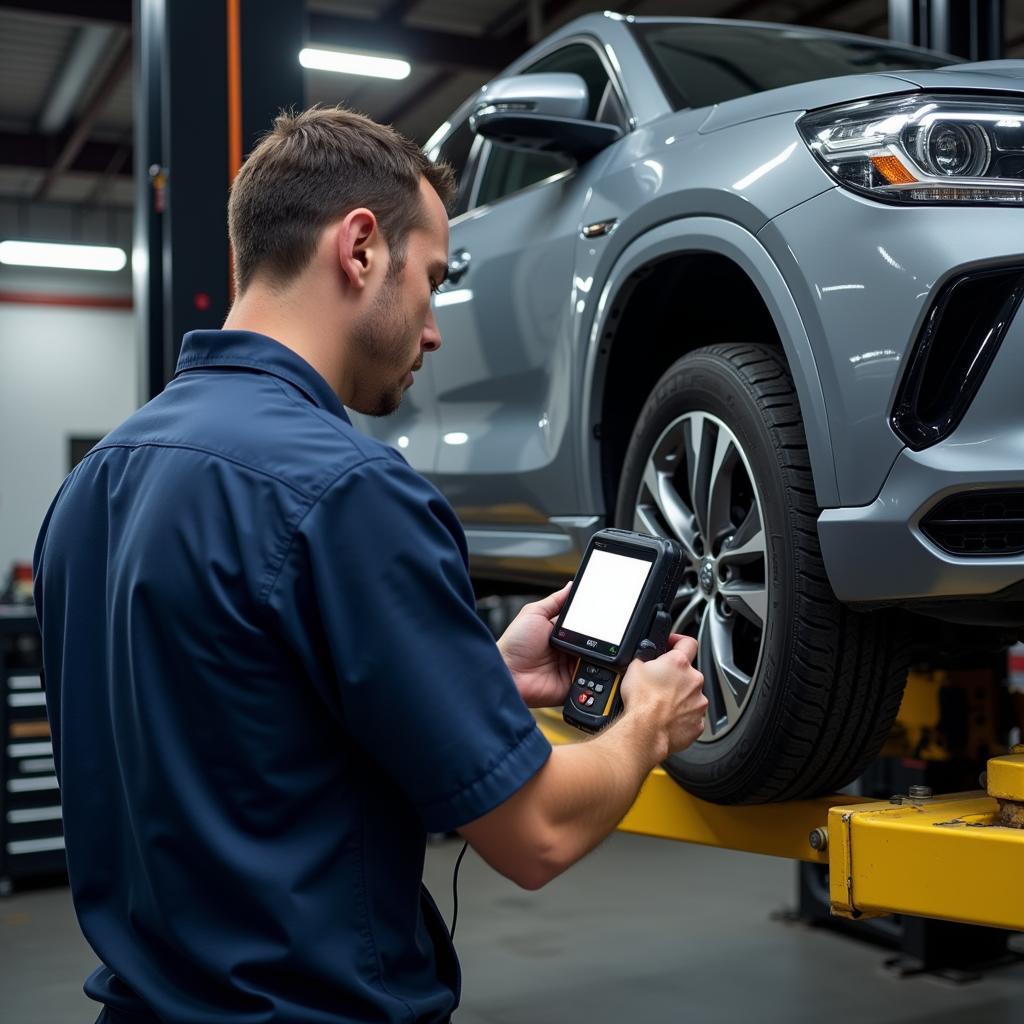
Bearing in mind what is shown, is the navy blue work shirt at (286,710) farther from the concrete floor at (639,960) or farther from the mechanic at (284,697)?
the concrete floor at (639,960)

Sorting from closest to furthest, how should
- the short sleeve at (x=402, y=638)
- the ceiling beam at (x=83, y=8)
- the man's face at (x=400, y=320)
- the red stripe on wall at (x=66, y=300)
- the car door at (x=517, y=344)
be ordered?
the short sleeve at (x=402, y=638) < the man's face at (x=400, y=320) < the car door at (x=517, y=344) < the ceiling beam at (x=83, y=8) < the red stripe on wall at (x=66, y=300)

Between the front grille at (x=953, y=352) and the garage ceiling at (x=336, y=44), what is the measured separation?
6.88 metres

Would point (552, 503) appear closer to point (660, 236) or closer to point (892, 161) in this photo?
point (660, 236)

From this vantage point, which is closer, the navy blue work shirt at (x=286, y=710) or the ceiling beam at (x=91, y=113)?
the navy blue work shirt at (x=286, y=710)

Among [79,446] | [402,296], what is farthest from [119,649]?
[79,446]

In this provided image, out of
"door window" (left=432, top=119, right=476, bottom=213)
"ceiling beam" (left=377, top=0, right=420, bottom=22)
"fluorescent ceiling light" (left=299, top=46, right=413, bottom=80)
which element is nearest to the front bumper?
"door window" (left=432, top=119, right=476, bottom=213)

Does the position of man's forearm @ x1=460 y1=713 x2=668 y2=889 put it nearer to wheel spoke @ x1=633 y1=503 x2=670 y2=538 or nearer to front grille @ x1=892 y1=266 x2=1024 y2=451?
front grille @ x1=892 y1=266 x2=1024 y2=451

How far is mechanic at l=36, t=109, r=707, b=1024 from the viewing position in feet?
3.32

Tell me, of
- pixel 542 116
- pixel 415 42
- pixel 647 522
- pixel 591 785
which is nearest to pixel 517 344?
pixel 542 116

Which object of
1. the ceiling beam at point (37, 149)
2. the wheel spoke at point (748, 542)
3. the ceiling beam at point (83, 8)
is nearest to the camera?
the wheel spoke at point (748, 542)

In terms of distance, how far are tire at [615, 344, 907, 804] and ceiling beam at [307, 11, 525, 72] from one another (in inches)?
300

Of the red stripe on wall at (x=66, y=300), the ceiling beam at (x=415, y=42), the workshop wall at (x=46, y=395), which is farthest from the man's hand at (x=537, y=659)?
the red stripe on wall at (x=66, y=300)

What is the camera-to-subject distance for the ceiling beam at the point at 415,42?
354 inches

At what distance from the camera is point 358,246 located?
1185 millimetres
